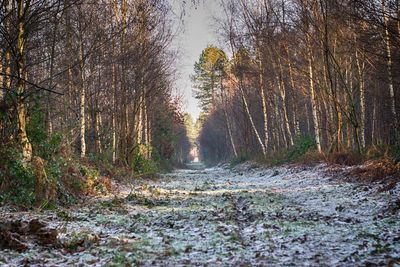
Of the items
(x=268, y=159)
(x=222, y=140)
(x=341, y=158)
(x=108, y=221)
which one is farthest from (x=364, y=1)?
(x=222, y=140)

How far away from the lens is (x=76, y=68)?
828 inches

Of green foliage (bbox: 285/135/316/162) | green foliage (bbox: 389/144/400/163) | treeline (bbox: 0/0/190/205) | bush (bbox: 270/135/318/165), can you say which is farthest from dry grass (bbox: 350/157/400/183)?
green foliage (bbox: 285/135/316/162)

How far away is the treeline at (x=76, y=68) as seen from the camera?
1123 centimetres

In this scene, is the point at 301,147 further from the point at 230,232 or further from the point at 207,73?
the point at 207,73

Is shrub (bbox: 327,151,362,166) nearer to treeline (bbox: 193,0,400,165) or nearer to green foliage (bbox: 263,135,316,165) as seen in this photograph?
treeline (bbox: 193,0,400,165)

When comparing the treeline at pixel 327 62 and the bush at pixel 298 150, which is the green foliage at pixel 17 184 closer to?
the treeline at pixel 327 62

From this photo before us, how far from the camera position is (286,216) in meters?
9.05

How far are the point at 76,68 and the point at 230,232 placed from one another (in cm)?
1603

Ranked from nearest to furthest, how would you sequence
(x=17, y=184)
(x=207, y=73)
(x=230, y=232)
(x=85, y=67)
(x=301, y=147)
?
(x=230, y=232), (x=17, y=184), (x=85, y=67), (x=301, y=147), (x=207, y=73)

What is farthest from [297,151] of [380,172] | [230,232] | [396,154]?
[230,232]

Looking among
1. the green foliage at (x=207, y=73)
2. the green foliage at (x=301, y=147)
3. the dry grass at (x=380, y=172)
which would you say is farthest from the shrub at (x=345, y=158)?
the green foliage at (x=207, y=73)

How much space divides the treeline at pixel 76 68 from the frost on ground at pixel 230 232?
291cm

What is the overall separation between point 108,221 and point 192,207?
2815 mm

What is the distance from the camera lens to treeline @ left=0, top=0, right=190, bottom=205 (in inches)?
442
